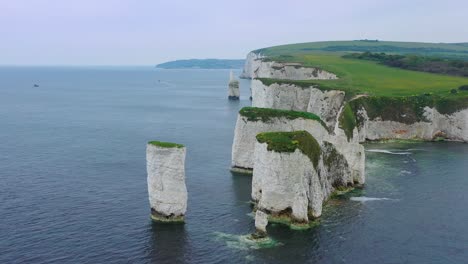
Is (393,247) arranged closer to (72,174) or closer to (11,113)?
(72,174)

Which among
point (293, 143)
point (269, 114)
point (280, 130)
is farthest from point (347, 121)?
Result: point (293, 143)

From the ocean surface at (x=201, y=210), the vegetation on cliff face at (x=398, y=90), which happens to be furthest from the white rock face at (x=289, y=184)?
the vegetation on cliff face at (x=398, y=90)

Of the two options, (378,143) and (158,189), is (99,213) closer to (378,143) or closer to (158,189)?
(158,189)

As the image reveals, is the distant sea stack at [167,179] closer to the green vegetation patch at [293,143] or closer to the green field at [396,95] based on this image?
the green vegetation patch at [293,143]

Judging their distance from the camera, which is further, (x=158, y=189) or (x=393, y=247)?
(x=158, y=189)

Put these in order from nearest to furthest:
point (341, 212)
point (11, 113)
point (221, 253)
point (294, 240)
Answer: point (221, 253) → point (294, 240) → point (341, 212) → point (11, 113)

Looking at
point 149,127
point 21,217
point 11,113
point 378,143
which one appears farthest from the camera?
point 11,113

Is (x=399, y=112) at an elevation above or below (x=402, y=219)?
above

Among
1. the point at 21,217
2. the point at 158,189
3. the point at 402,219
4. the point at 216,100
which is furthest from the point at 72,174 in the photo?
the point at 216,100
